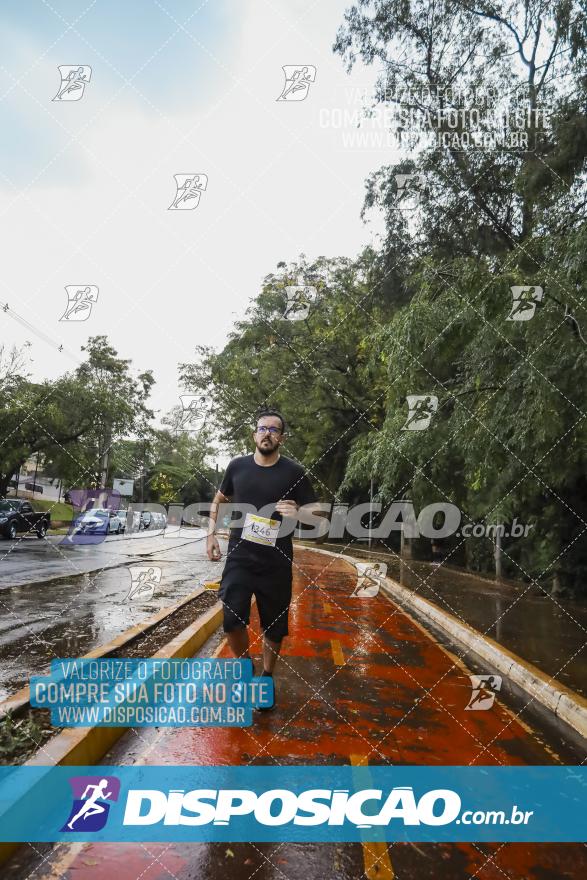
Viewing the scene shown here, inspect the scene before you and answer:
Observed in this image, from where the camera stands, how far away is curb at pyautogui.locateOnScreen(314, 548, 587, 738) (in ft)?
16.3

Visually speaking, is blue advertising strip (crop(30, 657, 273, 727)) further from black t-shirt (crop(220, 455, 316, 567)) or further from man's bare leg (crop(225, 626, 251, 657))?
black t-shirt (crop(220, 455, 316, 567))

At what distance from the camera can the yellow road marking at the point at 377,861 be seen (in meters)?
2.75

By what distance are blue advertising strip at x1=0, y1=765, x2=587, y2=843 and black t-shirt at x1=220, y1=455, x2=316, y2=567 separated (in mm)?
1463

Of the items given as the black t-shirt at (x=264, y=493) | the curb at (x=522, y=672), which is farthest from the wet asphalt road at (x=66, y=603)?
the curb at (x=522, y=672)

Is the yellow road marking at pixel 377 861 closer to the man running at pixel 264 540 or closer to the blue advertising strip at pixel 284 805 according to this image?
the blue advertising strip at pixel 284 805

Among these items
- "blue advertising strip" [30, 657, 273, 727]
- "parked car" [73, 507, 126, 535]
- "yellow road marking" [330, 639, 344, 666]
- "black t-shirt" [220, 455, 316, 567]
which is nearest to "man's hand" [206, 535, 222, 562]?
"black t-shirt" [220, 455, 316, 567]

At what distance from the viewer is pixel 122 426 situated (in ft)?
105

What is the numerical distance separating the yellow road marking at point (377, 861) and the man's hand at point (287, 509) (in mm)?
2070

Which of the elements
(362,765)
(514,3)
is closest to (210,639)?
(362,765)

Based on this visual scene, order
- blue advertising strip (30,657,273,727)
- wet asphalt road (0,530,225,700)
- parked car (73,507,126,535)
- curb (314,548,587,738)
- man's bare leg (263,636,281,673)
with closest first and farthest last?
blue advertising strip (30,657,273,727), man's bare leg (263,636,281,673), curb (314,548,587,738), wet asphalt road (0,530,225,700), parked car (73,507,126,535)

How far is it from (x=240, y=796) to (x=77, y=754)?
0.96 meters

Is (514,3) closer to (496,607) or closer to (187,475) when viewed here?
(496,607)

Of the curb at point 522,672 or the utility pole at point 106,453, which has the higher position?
the utility pole at point 106,453

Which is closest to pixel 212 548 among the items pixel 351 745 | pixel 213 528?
pixel 213 528
